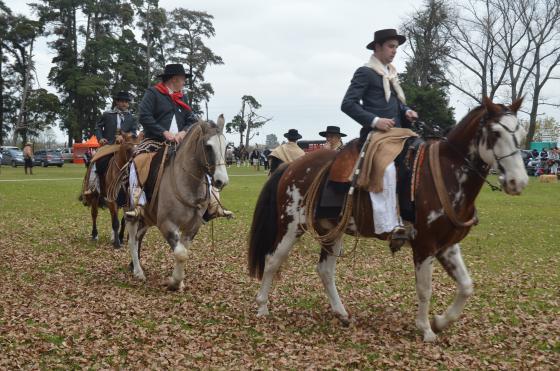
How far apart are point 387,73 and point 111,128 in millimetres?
7658

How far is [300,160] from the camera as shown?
24.9 feet

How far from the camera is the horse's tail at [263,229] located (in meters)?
7.62

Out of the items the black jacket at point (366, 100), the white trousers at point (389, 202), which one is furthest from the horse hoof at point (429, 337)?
the black jacket at point (366, 100)

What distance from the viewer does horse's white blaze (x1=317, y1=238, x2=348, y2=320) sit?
726 centimetres

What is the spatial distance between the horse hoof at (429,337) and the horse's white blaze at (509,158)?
69.6 inches

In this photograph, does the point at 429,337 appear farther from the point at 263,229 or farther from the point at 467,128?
the point at 263,229

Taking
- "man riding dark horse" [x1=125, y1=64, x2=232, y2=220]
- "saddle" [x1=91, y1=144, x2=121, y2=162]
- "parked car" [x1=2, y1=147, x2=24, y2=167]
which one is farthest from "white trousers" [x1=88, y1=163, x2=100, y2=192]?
"parked car" [x1=2, y1=147, x2=24, y2=167]

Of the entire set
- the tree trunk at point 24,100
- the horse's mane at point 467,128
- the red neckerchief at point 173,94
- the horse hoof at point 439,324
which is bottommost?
the horse hoof at point 439,324

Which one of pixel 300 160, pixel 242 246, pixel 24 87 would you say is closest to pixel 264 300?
pixel 300 160

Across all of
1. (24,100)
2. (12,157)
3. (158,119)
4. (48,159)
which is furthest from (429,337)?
(24,100)

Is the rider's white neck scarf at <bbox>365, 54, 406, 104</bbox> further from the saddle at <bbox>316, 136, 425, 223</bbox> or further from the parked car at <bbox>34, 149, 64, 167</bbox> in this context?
the parked car at <bbox>34, 149, 64, 167</bbox>

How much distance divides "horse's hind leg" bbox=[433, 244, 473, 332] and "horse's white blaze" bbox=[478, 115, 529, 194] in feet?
3.18

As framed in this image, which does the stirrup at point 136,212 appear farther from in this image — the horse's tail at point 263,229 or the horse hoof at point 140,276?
the horse's tail at point 263,229

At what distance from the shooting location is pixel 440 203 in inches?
243
